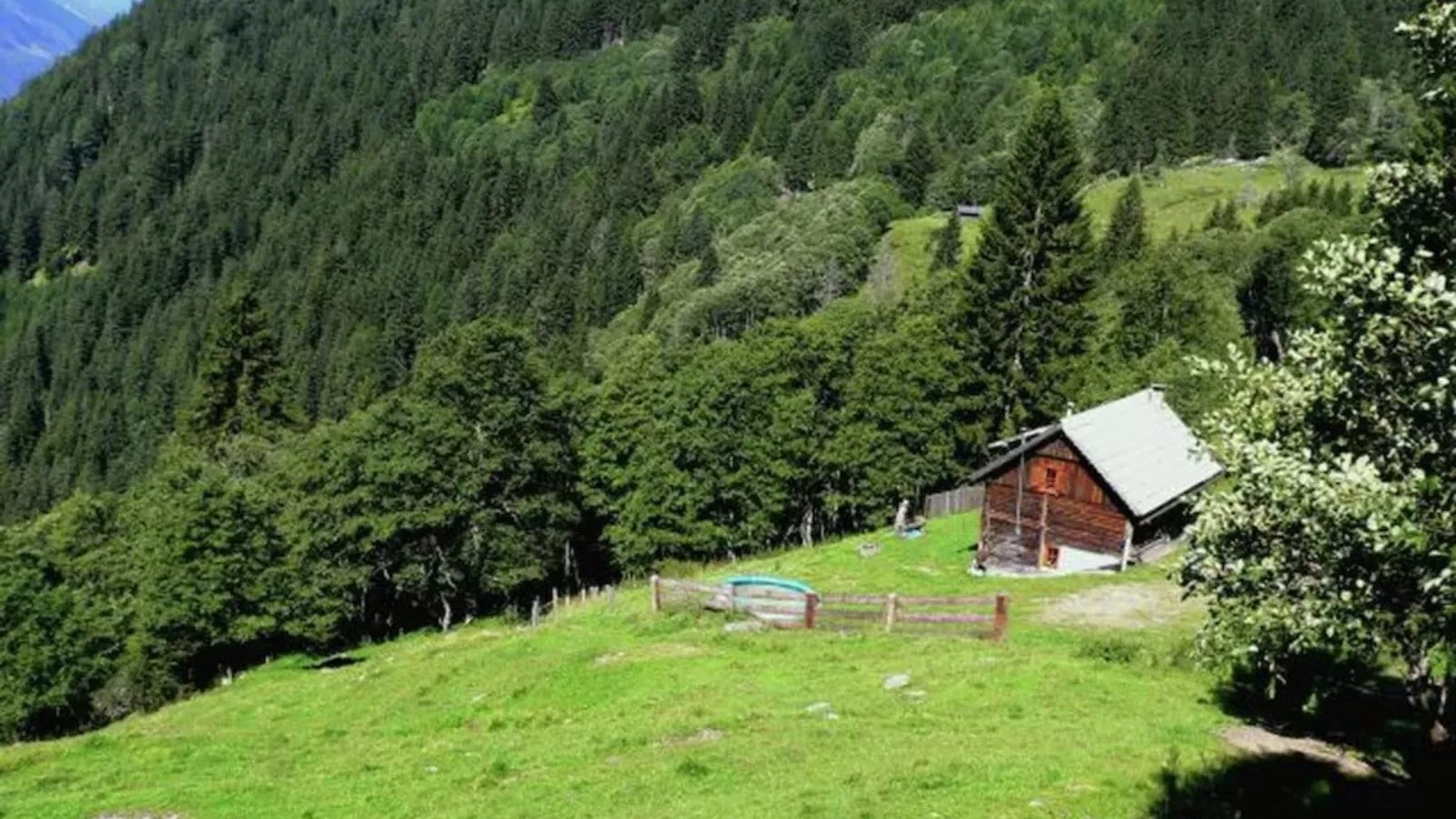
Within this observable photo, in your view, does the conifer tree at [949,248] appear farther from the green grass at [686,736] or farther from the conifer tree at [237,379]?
the green grass at [686,736]

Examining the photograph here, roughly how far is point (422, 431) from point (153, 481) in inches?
847

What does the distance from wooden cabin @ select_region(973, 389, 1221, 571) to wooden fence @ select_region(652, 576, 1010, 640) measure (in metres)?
15.0

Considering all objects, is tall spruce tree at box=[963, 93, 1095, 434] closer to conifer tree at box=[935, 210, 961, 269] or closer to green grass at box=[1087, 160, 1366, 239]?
conifer tree at box=[935, 210, 961, 269]

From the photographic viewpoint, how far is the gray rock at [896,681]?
1220 inches

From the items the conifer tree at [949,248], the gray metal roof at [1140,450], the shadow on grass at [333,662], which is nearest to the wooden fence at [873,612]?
the gray metal roof at [1140,450]

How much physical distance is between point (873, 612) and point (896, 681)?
256 inches

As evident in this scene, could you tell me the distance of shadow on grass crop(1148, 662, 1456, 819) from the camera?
68.6 feet

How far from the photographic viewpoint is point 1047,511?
5647 centimetres

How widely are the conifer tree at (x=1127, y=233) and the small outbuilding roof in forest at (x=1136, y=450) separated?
57.8 m

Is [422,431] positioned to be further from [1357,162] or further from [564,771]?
[1357,162]

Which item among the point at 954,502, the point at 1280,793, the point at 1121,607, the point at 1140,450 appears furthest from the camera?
the point at 954,502

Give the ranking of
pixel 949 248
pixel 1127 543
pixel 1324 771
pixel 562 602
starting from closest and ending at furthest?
pixel 1324 771 < pixel 1127 543 < pixel 562 602 < pixel 949 248

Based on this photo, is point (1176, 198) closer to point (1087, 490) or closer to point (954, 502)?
point (954, 502)

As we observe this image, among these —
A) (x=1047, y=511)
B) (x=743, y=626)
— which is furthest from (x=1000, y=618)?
(x=1047, y=511)
